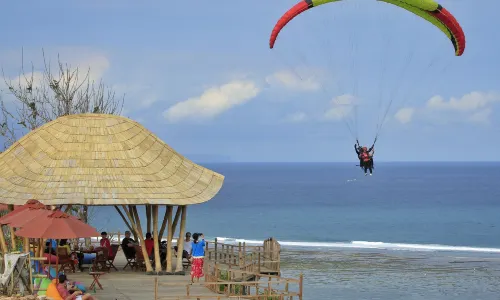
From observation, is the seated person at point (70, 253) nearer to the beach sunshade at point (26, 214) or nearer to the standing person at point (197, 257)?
the beach sunshade at point (26, 214)

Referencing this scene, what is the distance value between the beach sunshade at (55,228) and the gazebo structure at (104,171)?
3.17 metres

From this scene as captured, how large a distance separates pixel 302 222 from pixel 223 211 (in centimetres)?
1924

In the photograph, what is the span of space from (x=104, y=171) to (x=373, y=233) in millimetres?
53920

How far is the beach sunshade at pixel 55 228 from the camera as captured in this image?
16.7 metres

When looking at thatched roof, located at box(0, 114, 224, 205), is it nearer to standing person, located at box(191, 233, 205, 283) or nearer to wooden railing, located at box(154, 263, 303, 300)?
standing person, located at box(191, 233, 205, 283)

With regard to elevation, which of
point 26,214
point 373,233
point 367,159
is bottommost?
point 26,214

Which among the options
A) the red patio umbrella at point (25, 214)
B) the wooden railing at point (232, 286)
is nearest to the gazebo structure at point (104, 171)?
the red patio umbrella at point (25, 214)

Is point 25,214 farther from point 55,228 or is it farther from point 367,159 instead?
point 367,159

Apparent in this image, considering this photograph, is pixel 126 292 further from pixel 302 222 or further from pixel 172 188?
pixel 302 222

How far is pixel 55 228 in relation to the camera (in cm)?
1697

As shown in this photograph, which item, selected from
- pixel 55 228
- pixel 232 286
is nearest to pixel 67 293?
pixel 55 228

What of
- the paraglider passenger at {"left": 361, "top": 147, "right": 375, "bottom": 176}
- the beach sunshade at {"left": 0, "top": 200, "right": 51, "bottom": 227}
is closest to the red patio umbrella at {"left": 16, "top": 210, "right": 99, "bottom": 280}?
the beach sunshade at {"left": 0, "top": 200, "right": 51, "bottom": 227}

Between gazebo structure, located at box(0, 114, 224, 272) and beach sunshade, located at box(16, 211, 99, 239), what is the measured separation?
3.17 m

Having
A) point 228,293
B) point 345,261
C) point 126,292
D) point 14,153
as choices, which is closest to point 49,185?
point 14,153
